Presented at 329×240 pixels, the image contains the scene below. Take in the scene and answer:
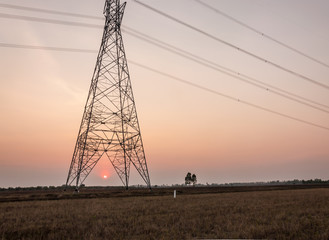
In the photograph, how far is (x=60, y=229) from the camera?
9.78 m

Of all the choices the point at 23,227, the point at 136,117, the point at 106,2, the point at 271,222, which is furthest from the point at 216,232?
the point at 106,2

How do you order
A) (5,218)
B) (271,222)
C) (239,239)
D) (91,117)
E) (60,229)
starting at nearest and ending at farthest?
(239,239) < (60,229) < (271,222) < (5,218) < (91,117)

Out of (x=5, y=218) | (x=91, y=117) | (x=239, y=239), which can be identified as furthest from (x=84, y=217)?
(x=91, y=117)

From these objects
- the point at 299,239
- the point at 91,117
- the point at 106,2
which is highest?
the point at 106,2

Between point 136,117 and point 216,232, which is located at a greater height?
point 136,117

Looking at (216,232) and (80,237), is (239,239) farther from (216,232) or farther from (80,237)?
(80,237)

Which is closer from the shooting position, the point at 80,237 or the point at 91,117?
the point at 80,237

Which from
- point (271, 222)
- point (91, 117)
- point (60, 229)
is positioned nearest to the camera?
point (60, 229)

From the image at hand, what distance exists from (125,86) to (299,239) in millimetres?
30698

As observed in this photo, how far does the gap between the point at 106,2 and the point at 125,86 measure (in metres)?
11.7

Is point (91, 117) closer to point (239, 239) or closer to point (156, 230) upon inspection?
point (156, 230)

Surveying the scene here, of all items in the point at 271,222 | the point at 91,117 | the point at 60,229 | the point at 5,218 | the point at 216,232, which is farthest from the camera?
the point at 91,117

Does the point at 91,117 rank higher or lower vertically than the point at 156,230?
higher

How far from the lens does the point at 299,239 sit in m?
8.05
